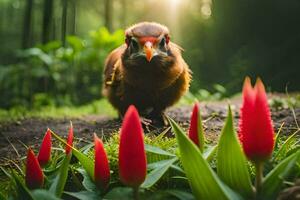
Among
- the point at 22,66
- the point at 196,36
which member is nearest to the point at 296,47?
the point at 196,36

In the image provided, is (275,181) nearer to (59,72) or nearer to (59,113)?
(59,113)

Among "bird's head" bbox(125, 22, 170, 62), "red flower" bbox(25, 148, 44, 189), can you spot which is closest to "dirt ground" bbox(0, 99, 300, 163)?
"bird's head" bbox(125, 22, 170, 62)

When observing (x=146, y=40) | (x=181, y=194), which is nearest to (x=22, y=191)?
(x=181, y=194)

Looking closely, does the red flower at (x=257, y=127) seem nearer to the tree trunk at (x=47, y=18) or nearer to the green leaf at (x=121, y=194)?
the green leaf at (x=121, y=194)

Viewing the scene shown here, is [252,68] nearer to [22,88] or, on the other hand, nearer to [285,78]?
[285,78]

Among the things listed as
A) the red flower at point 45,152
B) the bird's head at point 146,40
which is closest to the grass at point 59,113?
the bird's head at point 146,40

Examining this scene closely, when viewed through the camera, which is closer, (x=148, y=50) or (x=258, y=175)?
(x=258, y=175)
